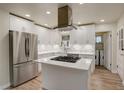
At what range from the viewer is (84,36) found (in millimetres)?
5129

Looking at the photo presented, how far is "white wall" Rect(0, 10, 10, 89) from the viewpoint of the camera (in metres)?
2.98

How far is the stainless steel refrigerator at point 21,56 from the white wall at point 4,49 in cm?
12

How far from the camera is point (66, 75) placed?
239 cm

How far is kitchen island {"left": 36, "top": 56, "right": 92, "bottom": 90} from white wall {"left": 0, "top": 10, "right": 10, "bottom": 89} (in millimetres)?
1292

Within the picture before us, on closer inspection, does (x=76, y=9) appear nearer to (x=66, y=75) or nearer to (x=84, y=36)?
(x=66, y=75)

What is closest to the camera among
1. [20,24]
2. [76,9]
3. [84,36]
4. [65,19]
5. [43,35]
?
[65,19]

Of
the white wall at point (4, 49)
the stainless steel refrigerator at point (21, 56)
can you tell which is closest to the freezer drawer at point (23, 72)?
the stainless steel refrigerator at point (21, 56)

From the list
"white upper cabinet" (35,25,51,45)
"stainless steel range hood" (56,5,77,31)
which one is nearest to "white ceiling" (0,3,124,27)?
"stainless steel range hood" (56,5,77,31)

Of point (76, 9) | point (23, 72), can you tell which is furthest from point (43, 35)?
point (76, 9)

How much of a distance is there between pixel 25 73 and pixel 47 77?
1.16 metres

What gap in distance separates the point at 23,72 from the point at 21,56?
59 centimetres

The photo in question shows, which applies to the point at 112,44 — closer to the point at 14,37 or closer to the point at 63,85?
the point at 63,85

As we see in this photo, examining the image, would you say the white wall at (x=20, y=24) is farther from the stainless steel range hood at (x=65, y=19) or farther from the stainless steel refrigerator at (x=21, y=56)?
the stainless steel range hood at (x=65, y=19)

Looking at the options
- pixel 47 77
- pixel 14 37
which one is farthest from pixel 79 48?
pixel 14 37
